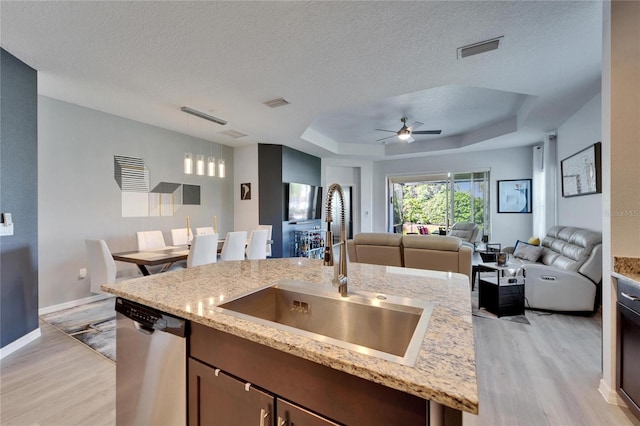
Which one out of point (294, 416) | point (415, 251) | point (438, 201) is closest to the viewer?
point (294, 416)

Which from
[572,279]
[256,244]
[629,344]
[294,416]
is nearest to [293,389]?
[294,416]

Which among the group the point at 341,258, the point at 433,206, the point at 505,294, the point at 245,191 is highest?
the point at 245,191

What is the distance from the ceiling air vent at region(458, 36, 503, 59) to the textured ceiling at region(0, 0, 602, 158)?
0.06 m

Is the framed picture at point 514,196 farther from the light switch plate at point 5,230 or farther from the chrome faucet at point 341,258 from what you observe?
the light switch plate at point 5,230

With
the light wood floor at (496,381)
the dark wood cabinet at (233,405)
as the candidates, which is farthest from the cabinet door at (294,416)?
the light wood floor at (496,381)

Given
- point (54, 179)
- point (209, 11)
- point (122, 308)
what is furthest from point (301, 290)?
point (54, 179)

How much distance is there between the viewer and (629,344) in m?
1.64

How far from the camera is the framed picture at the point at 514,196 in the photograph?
19.8ft

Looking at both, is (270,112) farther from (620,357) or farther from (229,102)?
(620,357)

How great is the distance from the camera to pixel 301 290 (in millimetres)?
1347

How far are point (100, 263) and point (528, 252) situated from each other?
5.71 m

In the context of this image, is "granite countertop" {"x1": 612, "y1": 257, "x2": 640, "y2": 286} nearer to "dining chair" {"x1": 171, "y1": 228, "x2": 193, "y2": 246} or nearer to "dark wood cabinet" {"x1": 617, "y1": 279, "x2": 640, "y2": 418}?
"dark wood cabinet" {"x1": 617, "y1": 279, "x2": 640, "y2": 418}

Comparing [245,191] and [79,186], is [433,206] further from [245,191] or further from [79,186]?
[79,186]

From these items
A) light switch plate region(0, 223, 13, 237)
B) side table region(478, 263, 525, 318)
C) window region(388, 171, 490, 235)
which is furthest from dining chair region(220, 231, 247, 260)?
window region(388, 171, 490, 235)
